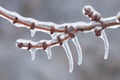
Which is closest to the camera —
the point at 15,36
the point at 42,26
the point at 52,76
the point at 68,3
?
the point at 42,26

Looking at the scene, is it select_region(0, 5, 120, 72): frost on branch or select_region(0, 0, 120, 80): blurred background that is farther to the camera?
select_region(0, 0, 120, 80): blurred background

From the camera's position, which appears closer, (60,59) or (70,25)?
(70,25)

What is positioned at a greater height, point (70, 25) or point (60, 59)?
point (60, 59)

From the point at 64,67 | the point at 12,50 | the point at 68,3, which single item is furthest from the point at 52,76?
the point at 68,3

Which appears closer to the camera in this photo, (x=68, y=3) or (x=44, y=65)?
(x=44, y=65)

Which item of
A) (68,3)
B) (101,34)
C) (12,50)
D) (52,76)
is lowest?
(101,34)

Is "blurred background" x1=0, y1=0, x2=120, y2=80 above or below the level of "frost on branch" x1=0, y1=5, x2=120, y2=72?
above

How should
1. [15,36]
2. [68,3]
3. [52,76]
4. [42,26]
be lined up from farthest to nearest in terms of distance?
[68,3] → [15,36] → [52,76] → [42,26]

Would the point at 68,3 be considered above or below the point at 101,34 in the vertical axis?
above

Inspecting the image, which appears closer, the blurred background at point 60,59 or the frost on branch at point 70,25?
the frost on branch at point 70,25

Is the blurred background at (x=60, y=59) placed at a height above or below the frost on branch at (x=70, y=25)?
above

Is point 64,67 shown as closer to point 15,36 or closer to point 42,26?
point 15,36
